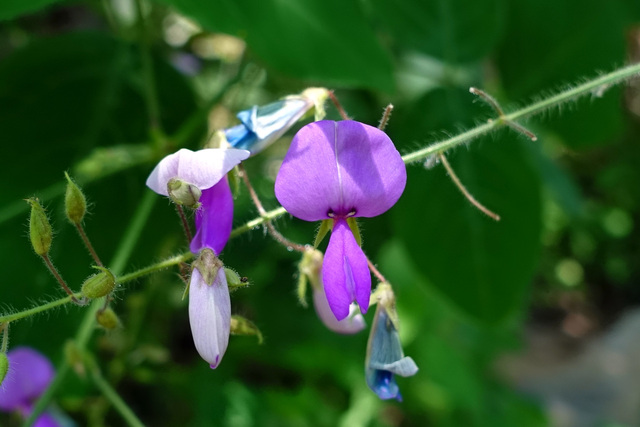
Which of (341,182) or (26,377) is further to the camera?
(26,377)

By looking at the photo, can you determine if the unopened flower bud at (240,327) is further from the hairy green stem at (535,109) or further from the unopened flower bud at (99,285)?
the hairy green stem at (535,109)

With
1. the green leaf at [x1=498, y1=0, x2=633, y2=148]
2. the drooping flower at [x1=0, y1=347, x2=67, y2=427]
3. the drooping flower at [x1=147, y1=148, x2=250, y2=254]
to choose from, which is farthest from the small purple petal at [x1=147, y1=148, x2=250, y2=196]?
the green leaf at [x1=498, y1=0, x2=633, y2=148]

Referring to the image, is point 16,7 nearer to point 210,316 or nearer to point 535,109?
point 210,316

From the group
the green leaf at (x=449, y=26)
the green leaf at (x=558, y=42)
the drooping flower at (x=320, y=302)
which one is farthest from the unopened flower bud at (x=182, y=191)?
the green leaf at (x=558, y=42)

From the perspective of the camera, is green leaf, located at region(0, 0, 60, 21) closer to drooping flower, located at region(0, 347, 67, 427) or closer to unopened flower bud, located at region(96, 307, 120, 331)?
unopened flower bud, located at region(96, 307, 120, 331)

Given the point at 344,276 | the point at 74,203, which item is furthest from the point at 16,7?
the point at 344,276
